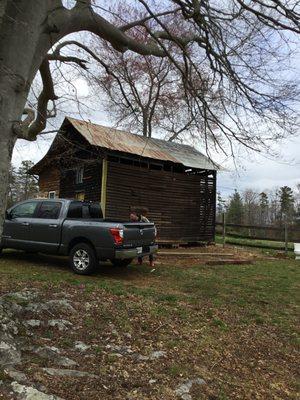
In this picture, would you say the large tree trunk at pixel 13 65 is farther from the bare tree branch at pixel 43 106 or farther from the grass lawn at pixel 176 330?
the bare tree branch at pixel 43 106

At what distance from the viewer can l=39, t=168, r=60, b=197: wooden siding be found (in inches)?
941

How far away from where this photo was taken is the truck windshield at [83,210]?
12.0 meters

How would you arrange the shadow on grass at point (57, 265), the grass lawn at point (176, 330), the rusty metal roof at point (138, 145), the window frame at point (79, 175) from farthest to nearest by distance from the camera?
the window frame at point (79, 175)
the rusty metal roof at point (138, 145)
the shadow on grass at point (57, 265)
the grass lawn at point (176, 330)

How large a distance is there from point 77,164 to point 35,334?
16.4 m

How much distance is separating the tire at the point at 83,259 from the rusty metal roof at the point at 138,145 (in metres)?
6.72

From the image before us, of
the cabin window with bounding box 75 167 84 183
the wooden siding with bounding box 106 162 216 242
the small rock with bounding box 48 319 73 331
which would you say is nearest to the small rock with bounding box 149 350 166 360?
the small rock with bounding box 48 319 73 331

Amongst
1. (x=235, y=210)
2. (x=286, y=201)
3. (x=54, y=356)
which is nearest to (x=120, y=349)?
Result: (x=54, y=356)

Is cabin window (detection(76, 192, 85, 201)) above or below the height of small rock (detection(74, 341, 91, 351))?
above

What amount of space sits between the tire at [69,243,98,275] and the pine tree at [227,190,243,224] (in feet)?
164

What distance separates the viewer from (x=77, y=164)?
21.3 metres

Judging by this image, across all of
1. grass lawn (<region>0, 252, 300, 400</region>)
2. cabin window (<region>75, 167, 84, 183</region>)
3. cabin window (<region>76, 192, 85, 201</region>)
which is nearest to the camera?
grass lawn (<region>0, 252, 300, 400</region>)

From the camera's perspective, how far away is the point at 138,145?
2127 cm

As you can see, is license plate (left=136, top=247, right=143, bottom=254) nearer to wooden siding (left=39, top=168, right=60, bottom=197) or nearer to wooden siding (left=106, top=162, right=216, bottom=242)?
wooden siding (left=106, top=162, right=216, bottom=242)

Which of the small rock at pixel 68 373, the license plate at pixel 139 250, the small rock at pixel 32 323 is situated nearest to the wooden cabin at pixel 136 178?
the license plate at pixel 139 250
